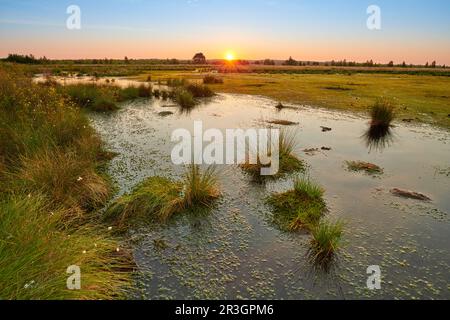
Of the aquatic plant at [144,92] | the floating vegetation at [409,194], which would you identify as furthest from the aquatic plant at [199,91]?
the floating vegetation at [409,194]

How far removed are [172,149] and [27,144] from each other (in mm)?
4391

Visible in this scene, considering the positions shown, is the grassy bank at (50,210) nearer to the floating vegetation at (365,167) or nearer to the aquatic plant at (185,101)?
the floating vegetation at (365,167)

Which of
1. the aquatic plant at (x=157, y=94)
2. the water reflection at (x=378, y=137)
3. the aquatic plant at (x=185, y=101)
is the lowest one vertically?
the water reflection at (x=378, y=137)

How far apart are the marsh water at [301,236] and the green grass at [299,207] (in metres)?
0.21

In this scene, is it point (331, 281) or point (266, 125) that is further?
point (266, 125)

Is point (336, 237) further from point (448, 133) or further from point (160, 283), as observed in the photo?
point (448, 133)

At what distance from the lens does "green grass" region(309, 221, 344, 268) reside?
5.12 m

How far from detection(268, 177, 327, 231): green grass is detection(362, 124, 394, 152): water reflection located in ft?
18.1

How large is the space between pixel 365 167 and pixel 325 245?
5140mm

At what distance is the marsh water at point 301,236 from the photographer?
4520mm

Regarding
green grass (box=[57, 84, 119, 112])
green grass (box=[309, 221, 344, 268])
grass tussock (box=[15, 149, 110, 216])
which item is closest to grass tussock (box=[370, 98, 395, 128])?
green grass (box=[309, 221, 344, 268])

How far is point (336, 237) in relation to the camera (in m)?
5.50

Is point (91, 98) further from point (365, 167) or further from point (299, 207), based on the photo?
point (299, 207)
